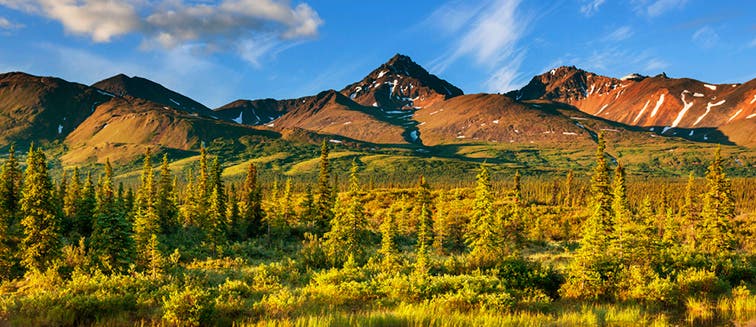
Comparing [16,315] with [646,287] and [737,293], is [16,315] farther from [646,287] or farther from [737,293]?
[737,293]

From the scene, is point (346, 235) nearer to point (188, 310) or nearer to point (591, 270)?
point (591, 270)

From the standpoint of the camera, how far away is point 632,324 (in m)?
10.0

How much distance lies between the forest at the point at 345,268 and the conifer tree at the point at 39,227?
9 cm

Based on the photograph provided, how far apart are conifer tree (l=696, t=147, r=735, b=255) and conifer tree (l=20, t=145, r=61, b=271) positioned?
5108 cm

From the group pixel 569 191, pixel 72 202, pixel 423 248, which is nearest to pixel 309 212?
pixel 72 202

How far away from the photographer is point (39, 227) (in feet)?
99.8

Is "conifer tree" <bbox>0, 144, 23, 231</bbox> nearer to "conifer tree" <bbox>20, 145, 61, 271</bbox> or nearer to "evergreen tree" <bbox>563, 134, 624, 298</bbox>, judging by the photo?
"conifer tree" <bbox>20, 145, 61, 271</bbox>

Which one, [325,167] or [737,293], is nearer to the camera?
[737,293]

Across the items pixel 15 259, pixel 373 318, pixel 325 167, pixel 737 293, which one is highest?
pixel 325 167

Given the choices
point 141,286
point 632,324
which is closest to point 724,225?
point 632,324

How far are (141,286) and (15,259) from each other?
28025mm

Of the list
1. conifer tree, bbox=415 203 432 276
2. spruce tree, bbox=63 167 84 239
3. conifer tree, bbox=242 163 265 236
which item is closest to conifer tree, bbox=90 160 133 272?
conifer tree, bbox=415 203 432 276

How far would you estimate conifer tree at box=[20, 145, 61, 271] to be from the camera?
29.6m

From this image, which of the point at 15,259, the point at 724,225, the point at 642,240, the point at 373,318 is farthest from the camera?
the point at 724,225
